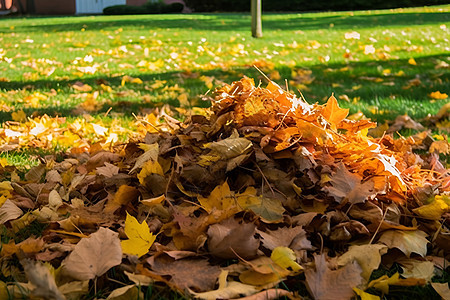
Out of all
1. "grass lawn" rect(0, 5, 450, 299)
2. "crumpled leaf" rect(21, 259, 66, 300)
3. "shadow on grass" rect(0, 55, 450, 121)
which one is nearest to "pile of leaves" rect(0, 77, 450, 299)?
"crumpled leaf" rect(21, 259, 66, 300)

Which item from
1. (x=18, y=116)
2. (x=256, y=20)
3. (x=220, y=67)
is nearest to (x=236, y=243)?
(x=18, y=116)

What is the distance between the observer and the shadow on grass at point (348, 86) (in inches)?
156

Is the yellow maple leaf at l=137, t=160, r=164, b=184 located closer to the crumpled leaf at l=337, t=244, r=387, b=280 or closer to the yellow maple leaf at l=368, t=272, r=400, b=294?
the crumpled leaf at l=337, t=244, r=387, b=280

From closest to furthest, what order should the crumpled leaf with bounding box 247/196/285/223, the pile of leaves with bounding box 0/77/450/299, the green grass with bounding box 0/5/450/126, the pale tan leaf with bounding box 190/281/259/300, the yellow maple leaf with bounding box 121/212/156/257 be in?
the pale tan leaf with bounding box 190/281/259/300 → the pile of leaves with bounding box 0/77/450/299 → the yellow maple leaf with bounding box 121/212/156/257 → the crumpled leaf with bounding box 247/196/285/223 → the green grass with bounding box 0/5/450/126

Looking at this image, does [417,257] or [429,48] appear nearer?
[417,257]

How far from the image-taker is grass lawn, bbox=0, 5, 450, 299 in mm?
3221

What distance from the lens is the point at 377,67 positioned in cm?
612

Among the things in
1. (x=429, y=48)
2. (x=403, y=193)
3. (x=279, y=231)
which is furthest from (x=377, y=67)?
(x=279, y=231)

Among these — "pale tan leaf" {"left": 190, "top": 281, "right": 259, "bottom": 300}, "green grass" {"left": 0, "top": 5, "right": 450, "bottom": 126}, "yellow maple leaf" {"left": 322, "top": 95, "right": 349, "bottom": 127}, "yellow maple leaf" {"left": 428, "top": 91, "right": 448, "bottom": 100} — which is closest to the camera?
"pale tan leaf" {"left": 190, "top": 281, "right": 259, "bottom": 300}

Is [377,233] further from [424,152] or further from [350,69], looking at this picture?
[350,69]

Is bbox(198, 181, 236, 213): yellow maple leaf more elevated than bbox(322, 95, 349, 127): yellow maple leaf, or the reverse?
bbox(322, 95, 349, 127): yellow maple leaf

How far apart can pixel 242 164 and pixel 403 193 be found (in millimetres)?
592

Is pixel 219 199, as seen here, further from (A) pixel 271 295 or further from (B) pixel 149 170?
(A) pixel 271 295

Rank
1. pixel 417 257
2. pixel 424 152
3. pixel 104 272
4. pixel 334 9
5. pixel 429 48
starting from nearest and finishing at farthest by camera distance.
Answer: pixel 104 272
pixel 417 257
pixel 424 152
pixel 429 48
pixel 334 9
